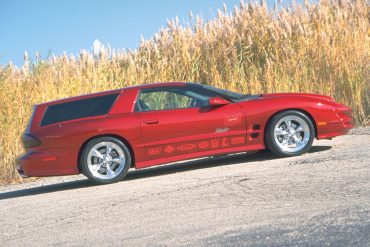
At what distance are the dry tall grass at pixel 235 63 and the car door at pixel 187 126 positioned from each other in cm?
331

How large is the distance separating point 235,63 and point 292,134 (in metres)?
4.83

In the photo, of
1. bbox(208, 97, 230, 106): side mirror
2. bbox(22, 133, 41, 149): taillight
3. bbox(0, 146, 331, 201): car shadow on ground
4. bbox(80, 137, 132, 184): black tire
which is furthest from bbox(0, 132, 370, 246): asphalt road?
bbox(208, 97, 230, 106): side mirror

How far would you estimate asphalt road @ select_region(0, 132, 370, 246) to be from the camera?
578 centimetres

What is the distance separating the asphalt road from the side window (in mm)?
907

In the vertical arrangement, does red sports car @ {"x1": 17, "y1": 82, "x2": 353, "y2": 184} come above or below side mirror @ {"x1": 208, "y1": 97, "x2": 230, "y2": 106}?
below

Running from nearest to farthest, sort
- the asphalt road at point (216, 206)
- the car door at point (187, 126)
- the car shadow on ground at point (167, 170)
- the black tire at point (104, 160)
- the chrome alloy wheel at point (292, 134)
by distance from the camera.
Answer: the asphalt road at point (216, 206), the black tire at point (104, 160), the car door at point (187, 126), the chrome alloy wheel at point (292, 134), the car shadow on ground at point (167, 170)

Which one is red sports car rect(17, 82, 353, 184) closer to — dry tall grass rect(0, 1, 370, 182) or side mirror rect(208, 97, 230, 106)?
side mirror rect(208, 97, 230, 106)

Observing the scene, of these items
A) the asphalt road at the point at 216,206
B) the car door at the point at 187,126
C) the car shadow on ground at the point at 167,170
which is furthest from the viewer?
the car shadow on ground at the point at 167,170

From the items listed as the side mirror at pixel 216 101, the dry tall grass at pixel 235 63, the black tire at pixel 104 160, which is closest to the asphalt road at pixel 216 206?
the black tire at pixel 104 160

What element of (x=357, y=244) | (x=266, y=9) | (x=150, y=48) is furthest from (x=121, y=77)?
(x=357, y=244)

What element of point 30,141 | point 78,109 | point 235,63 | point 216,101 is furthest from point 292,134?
point 235,63

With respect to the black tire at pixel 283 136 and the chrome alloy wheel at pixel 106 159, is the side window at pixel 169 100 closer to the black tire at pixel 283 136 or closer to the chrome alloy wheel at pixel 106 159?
the chrome alloy wheel at pixel 106 159

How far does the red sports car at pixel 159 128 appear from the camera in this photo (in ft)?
33.5

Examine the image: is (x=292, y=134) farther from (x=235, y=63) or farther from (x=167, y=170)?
(x=235, y=63)
